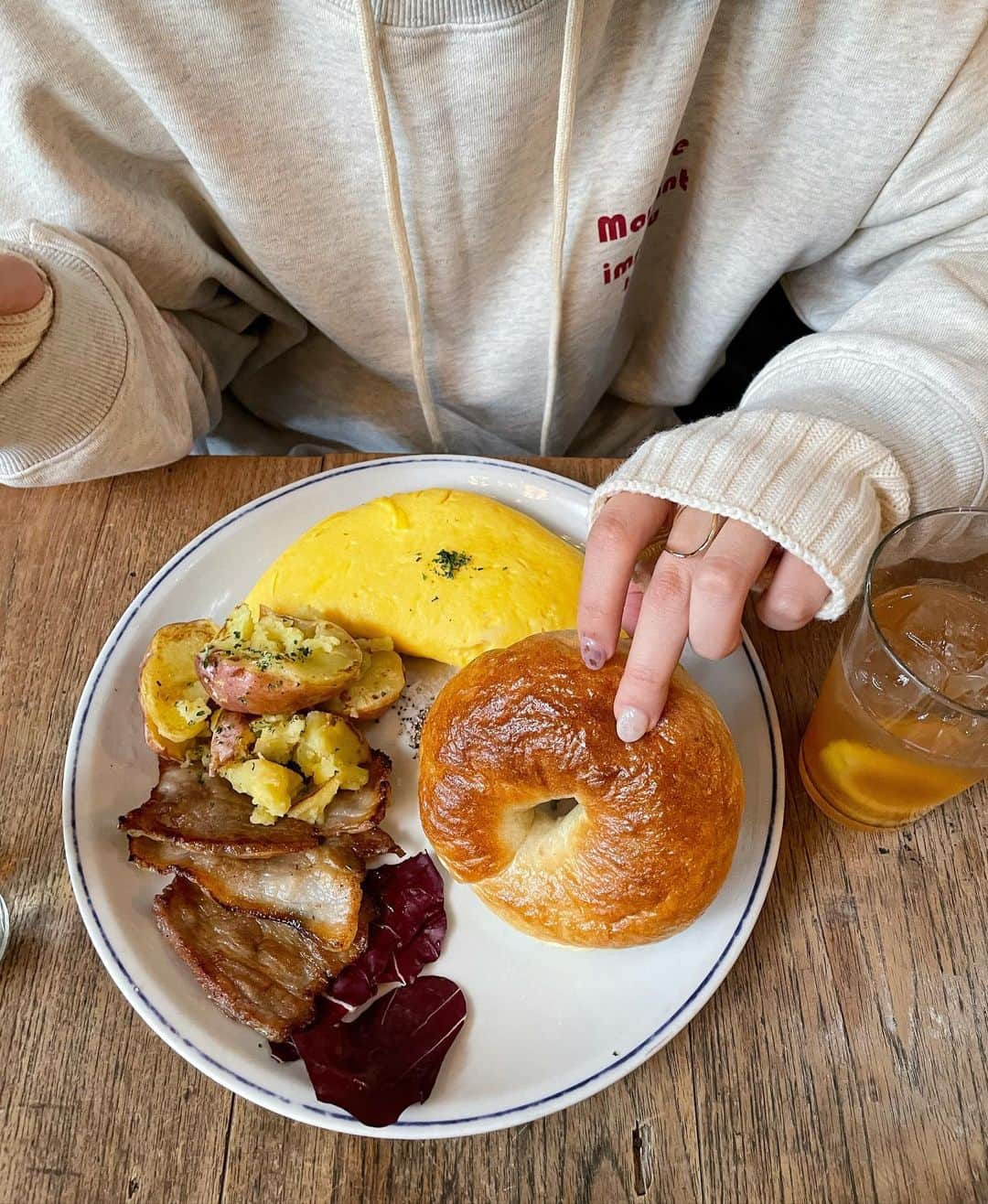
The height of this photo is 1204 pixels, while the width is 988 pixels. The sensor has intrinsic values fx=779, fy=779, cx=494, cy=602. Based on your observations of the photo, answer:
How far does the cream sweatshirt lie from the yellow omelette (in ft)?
0.59

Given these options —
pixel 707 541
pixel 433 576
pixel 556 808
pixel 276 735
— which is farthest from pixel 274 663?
pixel 707 541

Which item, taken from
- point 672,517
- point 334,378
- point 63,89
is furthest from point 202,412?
point 672,517

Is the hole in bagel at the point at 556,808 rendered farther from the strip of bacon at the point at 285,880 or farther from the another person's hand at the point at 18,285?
the another person's hand at the point at 18,285

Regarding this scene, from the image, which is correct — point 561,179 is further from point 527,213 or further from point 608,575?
point 608,575

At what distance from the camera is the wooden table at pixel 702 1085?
2.17 feet

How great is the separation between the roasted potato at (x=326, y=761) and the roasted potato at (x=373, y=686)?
0.02 meters

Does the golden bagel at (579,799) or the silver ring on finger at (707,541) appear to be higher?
the silver ring on finger at (707,541)

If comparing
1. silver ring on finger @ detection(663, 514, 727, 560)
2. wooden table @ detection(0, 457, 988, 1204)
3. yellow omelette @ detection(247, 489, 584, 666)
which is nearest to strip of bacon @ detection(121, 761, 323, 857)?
wooden table @ detection(0, 457, 988, 1204)

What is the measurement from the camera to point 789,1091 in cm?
69

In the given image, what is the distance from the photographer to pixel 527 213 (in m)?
0.97

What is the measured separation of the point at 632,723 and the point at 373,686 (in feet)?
1.06

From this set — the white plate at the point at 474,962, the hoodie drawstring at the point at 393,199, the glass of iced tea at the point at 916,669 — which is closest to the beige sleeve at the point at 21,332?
the white plate at the point at 474,962

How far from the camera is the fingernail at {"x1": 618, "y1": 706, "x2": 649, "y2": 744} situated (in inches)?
26.2

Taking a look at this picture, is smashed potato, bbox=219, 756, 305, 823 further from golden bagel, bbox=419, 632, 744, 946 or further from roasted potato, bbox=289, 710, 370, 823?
golden bagel, bbox=419, 632, 744, 946
